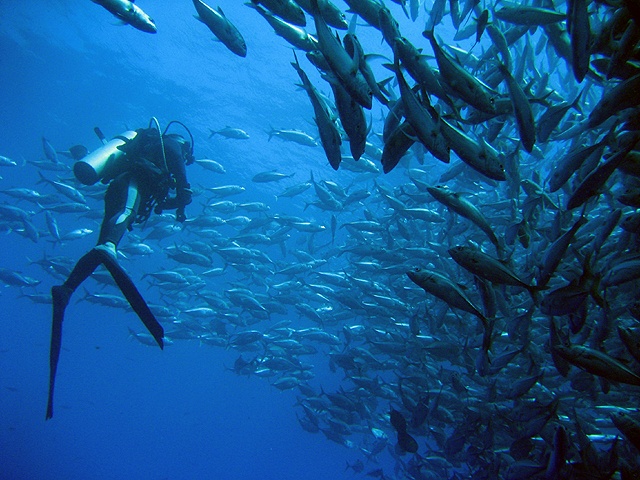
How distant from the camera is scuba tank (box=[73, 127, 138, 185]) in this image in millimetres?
4762

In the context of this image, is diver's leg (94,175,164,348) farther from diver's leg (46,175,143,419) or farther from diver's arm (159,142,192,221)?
diver's arm (159,142,192,221)

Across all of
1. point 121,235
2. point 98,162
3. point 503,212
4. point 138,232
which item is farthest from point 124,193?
point 138,232

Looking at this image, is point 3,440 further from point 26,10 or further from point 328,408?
point 328,408

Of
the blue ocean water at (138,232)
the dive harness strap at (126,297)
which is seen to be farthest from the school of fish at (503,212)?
the blue ocean water at (138,232)

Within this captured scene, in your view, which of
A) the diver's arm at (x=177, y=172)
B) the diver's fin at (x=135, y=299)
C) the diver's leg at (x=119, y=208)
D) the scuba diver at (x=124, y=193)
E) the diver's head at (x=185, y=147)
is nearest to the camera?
the diver's fin at (x=135, y=299)

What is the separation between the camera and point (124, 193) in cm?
504

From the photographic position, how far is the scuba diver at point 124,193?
4254 millimetres

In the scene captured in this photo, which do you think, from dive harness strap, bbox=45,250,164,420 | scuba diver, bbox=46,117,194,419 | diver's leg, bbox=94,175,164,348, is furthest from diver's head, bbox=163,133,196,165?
dive harness strap, bbox=45,250,164,420

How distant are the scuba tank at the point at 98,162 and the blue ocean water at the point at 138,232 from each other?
846 centimetres

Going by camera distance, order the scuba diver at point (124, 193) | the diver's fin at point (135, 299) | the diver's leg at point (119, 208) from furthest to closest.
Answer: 1. the diver's leg at point (119, 208)
2. the scuba diver at point (124, 193)
3. the diver's fin at point (135, 299)

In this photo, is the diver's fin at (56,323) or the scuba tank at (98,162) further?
the scuba tank at (98,162)

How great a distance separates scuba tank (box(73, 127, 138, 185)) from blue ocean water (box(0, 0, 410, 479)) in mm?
8462

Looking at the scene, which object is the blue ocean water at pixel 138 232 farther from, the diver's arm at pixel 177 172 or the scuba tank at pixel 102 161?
the diver's arm at pixel 177 172

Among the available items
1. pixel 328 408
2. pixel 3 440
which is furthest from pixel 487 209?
pixel 3 440
